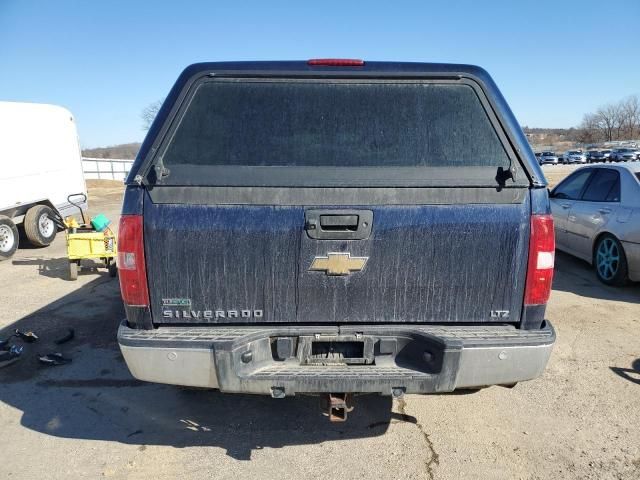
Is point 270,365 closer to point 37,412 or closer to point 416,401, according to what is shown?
point 416,401

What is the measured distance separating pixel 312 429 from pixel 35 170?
31.3 feet

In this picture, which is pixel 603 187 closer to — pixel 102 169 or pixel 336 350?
pixel 336 350

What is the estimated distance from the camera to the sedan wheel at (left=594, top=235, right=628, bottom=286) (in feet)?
19.1

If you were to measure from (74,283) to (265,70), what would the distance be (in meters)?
5.76

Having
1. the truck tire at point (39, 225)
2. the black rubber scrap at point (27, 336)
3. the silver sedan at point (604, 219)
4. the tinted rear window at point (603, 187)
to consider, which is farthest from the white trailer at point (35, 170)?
the tinted rear window at point (603, 187)

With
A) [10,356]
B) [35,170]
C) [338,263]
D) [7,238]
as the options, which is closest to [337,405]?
[338,263]

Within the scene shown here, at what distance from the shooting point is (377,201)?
7.68 feet

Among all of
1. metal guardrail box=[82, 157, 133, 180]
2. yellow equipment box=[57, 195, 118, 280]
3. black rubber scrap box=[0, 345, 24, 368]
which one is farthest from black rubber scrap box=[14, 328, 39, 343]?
metal guardrail box=[82, 157, 133, 180]

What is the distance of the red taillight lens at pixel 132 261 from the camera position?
231 cm

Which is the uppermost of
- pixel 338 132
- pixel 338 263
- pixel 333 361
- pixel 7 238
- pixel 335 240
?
pixel 338 132

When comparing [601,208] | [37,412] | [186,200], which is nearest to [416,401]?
[186,200]

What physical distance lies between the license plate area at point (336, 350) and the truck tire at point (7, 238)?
8.80 metres

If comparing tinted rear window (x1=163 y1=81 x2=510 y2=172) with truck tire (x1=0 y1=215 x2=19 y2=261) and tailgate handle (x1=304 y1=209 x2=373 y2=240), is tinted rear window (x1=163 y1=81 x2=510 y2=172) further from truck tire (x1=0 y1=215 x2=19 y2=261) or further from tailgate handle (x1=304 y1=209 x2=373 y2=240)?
truck tire (x1=0 y1=215 x2=19 y2=261)

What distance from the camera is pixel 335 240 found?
2.33 m
